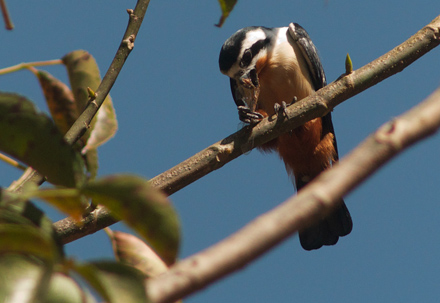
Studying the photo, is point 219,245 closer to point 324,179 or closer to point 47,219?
point 324,179

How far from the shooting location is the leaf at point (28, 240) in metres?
0.84

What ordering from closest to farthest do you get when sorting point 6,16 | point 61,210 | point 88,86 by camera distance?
1. point 61,210
2. point 6,16
3. point 88,86

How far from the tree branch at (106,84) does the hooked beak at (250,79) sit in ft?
7.40

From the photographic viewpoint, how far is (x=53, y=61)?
2514 millimetres

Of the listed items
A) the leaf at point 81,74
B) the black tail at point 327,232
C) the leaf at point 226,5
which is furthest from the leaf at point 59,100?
the black tail at point 327,232

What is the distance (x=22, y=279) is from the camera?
91 centimetres

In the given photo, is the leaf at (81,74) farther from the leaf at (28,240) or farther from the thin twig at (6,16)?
the leaf at (28,240)

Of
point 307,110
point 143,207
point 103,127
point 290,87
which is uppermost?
point 290,87

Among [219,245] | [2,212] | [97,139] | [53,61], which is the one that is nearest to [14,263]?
[2,212]

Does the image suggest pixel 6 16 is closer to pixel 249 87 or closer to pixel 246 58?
pixel 249 87

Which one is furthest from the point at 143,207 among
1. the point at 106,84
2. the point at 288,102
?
the point at 288,102

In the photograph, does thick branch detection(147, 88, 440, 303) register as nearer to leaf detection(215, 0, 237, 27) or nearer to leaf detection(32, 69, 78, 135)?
leaf detection(215, 0, 237, 27)

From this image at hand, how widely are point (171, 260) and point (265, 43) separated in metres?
4.02

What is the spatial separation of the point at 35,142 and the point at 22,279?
386 mm
